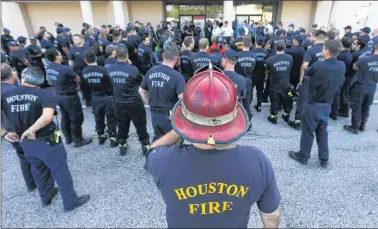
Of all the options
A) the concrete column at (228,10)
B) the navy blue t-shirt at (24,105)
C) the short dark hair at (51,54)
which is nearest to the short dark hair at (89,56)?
the short dark hair at (51,54)

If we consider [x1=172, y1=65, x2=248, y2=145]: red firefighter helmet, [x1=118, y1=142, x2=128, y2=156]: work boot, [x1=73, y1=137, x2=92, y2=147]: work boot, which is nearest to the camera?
[x1=172, y1=65, x2=248, y2=145]: red firefighter helmet

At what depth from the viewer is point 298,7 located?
18266 mm

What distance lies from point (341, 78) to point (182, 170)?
3.57 metres

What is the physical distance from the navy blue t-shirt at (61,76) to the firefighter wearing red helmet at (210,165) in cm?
376

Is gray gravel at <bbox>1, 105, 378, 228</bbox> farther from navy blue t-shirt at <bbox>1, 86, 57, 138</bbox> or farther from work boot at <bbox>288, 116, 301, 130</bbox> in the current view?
navy blue t-shirt at <bbox>1, 86, 57, 138</bbox>

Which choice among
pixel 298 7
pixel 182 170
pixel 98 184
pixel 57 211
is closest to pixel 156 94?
pixel 98 184

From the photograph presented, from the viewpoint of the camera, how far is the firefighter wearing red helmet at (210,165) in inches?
54.5

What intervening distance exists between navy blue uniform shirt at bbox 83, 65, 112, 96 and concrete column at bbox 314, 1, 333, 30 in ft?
59.1

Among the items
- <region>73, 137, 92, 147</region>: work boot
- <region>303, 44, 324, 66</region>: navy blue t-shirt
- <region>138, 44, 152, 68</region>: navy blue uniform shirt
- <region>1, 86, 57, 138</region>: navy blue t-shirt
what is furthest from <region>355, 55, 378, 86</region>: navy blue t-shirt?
<region>73, 137, 92, 147</region>: work boot

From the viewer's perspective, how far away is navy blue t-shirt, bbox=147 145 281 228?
4.66 ft

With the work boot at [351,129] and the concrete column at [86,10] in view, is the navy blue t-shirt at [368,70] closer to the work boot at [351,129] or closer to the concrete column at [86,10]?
the work boot at [351,129]

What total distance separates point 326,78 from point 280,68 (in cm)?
171

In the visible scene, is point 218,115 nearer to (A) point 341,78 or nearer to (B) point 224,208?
(B) point 224,208

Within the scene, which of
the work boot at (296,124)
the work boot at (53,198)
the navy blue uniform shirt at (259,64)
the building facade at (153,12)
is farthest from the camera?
the building facade at (153,12)
